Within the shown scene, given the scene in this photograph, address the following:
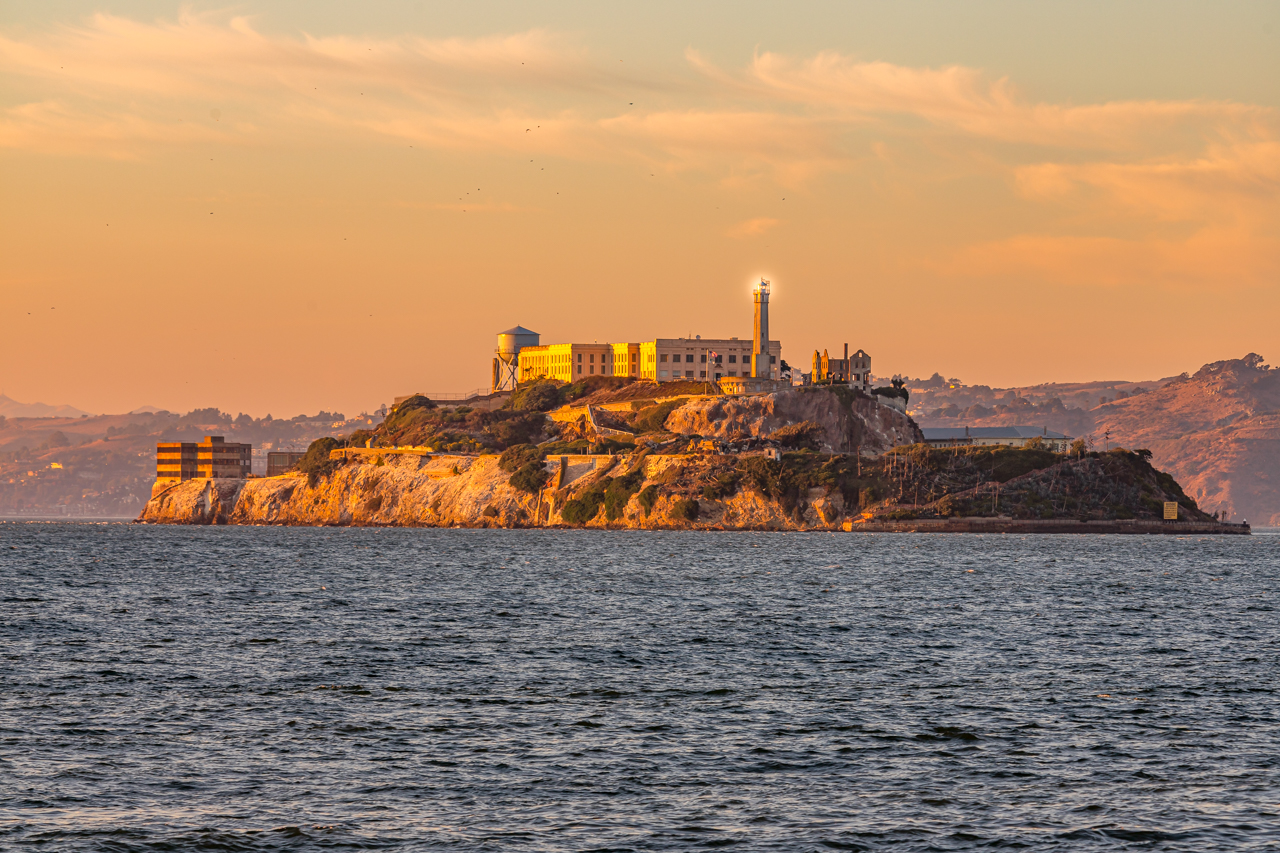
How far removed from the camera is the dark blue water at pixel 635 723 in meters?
32.0

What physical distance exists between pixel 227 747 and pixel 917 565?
4445 inches

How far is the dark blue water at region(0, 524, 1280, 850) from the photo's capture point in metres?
32.0

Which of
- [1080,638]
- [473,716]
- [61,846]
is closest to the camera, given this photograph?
[61,846]

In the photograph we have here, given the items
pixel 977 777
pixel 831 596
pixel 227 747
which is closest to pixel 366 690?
pixel 227 747

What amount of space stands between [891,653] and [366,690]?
2536 centimetres

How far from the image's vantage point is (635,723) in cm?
4519

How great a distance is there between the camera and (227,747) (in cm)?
4044

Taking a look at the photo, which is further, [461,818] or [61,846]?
[461,818]

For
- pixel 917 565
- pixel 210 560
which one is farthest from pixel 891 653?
pixel 210 560

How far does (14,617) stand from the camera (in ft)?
263

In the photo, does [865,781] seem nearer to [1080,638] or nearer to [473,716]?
[473,716]

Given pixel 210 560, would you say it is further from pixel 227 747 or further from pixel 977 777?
pixel 977 777

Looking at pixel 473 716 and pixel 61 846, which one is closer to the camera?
pixel 61 846

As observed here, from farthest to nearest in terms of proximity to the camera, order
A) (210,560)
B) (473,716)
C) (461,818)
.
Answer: (210,560) → (473,716) → (461,818)
